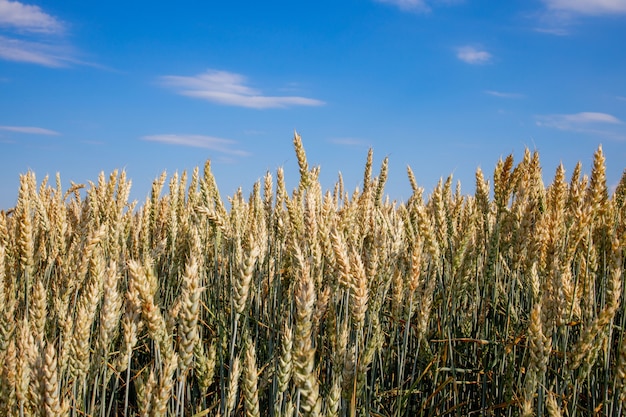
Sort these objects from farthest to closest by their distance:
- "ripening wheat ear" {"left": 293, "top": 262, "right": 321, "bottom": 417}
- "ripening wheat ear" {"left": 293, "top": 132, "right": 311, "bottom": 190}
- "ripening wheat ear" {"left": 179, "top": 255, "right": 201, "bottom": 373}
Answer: "ripening wheat ear" {"left": 293, "top": 132, "right": 311, "bottom": 190}, "ripening wheat ear" {"left": 179, "top": 255, "right": 201, "bottom": 373}, "ripening wheat ear" {"left": 293, "top": 262, "right": 321, "bottom": 417}

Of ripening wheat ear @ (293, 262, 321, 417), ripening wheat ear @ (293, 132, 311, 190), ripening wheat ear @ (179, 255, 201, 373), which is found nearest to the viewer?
ripening wheat ear @ (293, 262, 321, 417)

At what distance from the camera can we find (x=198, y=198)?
13.2 feet

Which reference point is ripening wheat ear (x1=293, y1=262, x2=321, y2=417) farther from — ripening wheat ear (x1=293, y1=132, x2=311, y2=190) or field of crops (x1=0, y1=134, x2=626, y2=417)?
ripening wheat ear (x1=293, y1=132, x2=311, y2=190)

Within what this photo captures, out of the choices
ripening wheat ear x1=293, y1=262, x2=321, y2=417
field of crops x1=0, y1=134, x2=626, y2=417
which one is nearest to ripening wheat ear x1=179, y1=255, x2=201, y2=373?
field of crops x1=0, y1=134, x2=626, y2=417

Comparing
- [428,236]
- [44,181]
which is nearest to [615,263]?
[428,236]

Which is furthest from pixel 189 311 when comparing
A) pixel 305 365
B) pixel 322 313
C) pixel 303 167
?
pixel 303 167

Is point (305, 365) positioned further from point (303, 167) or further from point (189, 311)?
point (303, 167)

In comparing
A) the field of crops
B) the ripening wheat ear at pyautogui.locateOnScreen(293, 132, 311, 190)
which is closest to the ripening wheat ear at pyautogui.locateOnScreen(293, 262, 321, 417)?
the field of crops

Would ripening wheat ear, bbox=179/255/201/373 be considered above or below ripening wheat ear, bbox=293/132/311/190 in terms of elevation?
below

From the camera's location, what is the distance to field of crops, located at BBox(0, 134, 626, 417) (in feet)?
5.60

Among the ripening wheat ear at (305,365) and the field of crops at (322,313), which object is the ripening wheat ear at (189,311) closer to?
the field of crops at (322,313)

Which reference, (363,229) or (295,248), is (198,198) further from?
(295,248)

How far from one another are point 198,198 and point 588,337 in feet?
9.32

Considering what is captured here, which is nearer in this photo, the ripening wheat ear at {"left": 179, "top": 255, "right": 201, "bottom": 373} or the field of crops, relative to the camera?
→ the ripening wheat ear at {"left": 179, "top": 255, "right": 201, "bottom": 373}
